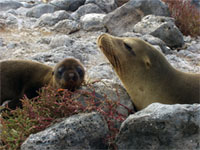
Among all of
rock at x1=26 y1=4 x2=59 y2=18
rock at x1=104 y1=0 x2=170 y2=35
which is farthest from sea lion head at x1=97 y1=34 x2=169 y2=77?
rock at x1=26 y1=4 x2=59 y2=18

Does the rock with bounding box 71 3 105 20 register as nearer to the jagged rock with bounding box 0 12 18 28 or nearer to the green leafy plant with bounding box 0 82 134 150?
the jagged rock with bounding box 0 12 18 28

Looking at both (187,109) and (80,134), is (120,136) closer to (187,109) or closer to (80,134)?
(80,134)

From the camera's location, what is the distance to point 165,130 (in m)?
2.04

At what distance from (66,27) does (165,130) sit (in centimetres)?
728

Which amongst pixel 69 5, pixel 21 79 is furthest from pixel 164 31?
pixel 69 5

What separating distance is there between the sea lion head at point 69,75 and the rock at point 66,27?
481 cm

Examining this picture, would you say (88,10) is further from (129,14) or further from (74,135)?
(74,135)

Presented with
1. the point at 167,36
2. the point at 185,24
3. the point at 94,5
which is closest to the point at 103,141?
the point at 167,36

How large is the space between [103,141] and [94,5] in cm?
954

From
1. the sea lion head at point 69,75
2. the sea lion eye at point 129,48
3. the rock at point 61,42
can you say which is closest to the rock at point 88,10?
the rock at point 61,42

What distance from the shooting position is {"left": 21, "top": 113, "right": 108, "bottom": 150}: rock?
81.8 inches

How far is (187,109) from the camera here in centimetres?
209

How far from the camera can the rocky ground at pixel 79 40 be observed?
5.66 meters

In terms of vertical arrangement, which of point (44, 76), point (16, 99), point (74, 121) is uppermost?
point (74, 121)
